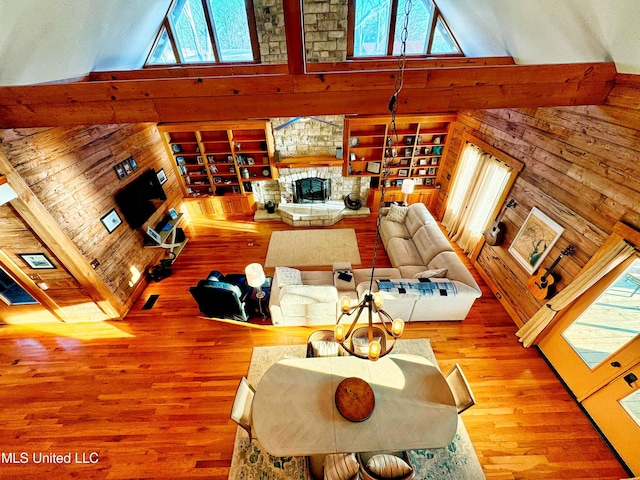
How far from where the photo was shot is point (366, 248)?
5805 mm

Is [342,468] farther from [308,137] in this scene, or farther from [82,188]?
[308,137]

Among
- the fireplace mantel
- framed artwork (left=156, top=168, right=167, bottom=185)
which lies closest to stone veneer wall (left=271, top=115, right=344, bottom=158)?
the fireplace mantel

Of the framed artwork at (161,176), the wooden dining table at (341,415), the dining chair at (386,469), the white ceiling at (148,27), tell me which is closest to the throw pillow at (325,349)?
the wooden dining table at (341,415)

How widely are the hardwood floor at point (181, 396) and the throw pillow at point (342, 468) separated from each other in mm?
1310

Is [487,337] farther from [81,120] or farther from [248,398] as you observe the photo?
[81,120]

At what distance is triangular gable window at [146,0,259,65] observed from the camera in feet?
16.1

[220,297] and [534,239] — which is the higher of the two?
[534,239]

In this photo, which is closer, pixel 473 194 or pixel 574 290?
pixel 574 290

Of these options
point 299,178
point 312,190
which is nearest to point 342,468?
point 312,190

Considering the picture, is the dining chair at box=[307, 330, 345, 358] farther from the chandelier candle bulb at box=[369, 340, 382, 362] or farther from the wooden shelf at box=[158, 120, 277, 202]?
the wooden shelf at box=[158, 120, 277, 202]

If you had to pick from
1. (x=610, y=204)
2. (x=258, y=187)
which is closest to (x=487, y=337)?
(x=610, y=204)

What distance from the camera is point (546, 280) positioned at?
3445mm

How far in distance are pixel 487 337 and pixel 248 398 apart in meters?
3.54

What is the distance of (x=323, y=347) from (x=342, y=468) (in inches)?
44.8
